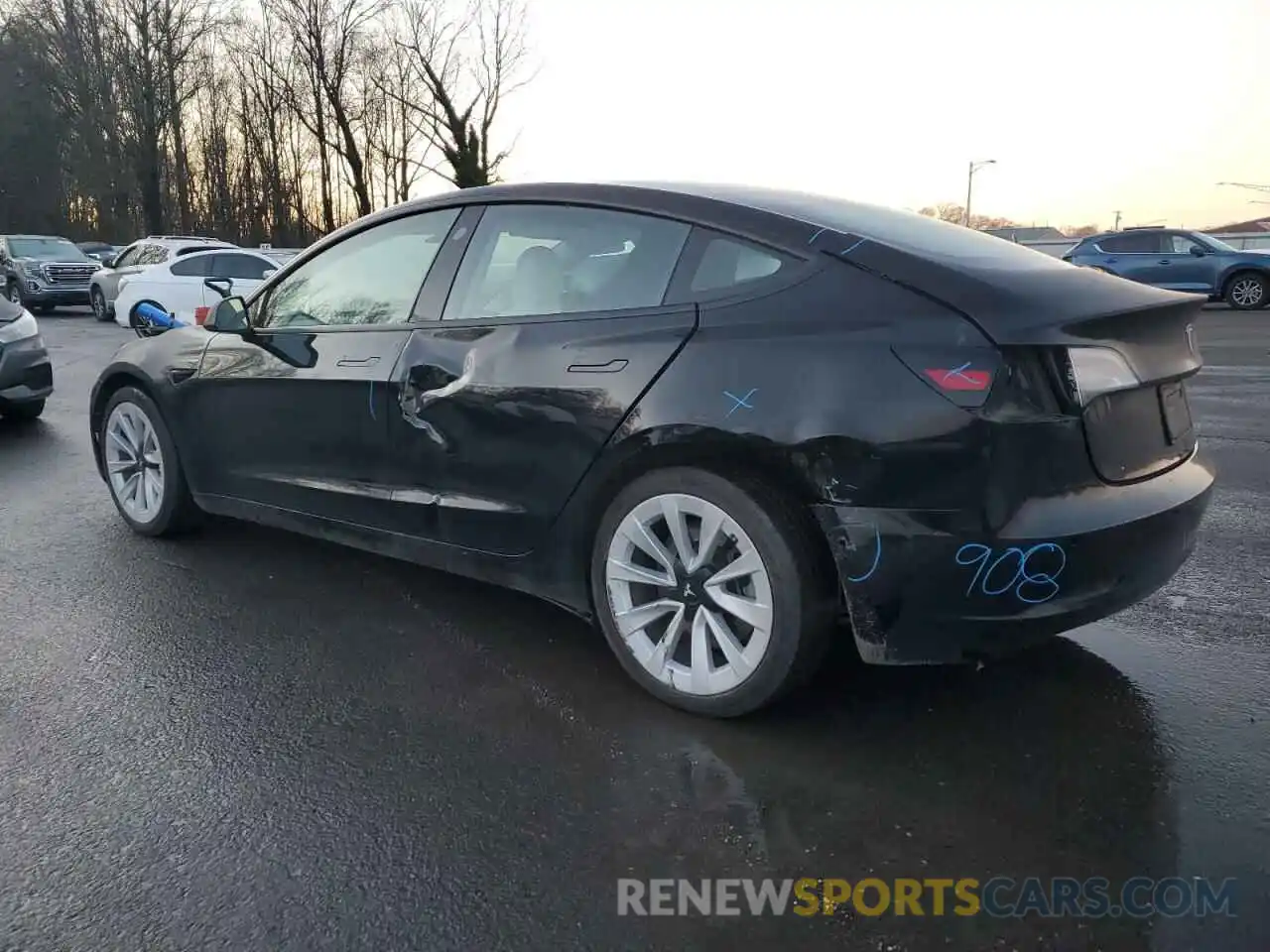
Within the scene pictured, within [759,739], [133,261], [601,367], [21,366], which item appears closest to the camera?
[759,739]

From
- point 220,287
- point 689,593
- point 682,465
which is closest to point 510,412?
point 682,465

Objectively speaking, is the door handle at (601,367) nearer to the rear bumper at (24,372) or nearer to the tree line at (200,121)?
the rear bumper at (24,372)

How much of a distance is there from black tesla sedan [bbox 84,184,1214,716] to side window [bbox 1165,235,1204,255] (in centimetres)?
1850

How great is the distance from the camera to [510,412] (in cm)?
322

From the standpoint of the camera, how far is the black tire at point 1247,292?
18.8m

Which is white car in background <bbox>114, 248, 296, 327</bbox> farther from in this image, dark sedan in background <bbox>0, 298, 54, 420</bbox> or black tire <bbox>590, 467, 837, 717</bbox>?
black tire <bbox>590, 467, 837, 717</bbox>

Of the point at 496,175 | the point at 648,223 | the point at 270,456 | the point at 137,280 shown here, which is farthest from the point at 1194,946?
the point at 496,175

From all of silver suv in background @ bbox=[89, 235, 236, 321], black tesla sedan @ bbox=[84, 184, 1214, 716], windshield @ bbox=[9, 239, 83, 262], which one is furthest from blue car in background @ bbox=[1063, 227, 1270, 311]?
windshield @ bbox=[9, 239, 83, 262]

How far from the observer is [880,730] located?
113 inches

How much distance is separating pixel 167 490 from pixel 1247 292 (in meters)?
20.4

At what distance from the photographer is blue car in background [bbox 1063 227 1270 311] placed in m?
18.9

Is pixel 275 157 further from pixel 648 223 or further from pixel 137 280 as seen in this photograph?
pixel 648 223

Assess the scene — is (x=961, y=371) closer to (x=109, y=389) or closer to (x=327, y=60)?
(x=109, y=389)

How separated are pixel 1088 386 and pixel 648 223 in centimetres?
139
